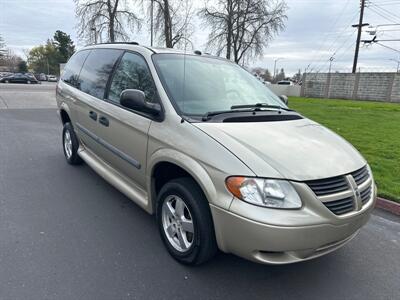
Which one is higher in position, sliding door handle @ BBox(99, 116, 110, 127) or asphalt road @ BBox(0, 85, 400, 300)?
sliding door handle @ BBox(99, 116, 110, 127)

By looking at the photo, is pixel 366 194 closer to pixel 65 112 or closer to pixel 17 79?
pixel 65 112

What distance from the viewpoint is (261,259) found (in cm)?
222

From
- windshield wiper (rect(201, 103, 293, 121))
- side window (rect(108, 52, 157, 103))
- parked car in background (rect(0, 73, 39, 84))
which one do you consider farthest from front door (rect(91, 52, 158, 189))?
parked car in background (rect(0, 73, 39, 84))

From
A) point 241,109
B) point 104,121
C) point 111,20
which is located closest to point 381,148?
point 241,109

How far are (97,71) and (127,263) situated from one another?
8.52ft

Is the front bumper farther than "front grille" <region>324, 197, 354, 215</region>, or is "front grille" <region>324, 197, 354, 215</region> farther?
"front grille" <region>324, 197, 354, 215</region>

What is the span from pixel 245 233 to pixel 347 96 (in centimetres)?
3313

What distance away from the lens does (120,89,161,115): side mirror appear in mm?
2805

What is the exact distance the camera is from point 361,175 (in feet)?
8.60

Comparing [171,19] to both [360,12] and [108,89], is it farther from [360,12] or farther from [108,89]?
[360,12]

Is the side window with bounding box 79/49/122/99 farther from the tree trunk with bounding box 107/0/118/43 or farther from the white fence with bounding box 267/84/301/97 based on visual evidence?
the white fence with bounding box 267/84/301/97

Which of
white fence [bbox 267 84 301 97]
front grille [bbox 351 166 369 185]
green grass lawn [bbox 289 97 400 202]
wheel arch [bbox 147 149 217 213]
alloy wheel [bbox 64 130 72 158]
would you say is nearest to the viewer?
wheel arch [bbox 147 149 217 213]

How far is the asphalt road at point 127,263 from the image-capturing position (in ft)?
8.02

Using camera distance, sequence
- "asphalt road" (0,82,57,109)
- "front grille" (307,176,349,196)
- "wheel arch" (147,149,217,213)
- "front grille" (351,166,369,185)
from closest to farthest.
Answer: "front grille" (307,176,349,196)
"wheel arch" (147,149,217,213)
"front grille" (351,166,369,185)
"asphalt road" (0,82,57,109)
